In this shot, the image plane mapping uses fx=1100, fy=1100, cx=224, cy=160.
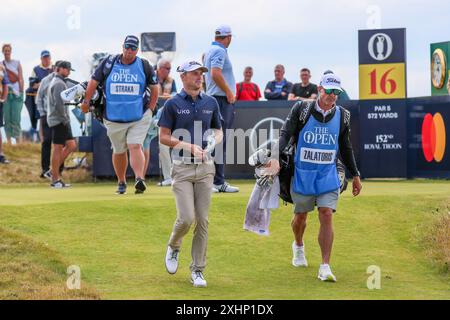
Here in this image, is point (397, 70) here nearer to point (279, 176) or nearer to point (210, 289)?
point (279, 176)

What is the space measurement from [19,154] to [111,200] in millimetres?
10616

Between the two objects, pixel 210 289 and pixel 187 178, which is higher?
pixel 187 178

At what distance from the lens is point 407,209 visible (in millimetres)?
14750

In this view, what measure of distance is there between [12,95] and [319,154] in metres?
13.7

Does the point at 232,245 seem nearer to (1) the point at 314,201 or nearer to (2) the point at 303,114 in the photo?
(1) the point at 314,201

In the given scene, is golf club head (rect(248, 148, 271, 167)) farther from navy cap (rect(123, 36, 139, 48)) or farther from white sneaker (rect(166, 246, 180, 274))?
navy cap (rect(123, 36, 139, 48))

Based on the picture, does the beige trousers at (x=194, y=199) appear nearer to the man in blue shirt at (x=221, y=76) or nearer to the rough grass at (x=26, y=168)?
the man in blue shirt at (x=221, y=76)

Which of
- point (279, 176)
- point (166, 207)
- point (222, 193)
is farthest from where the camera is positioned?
point (222, 193)

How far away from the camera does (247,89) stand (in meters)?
20.8

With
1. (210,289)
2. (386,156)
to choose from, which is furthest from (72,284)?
(386,156)

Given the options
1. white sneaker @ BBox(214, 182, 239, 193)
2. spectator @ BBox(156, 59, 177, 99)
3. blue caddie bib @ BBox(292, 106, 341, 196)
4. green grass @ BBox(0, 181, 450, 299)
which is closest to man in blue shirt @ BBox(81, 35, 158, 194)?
green grass @ BBox(0, 181, 450, 299)

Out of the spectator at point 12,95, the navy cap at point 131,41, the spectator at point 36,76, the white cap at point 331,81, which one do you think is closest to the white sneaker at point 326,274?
the white cap at point 331,81

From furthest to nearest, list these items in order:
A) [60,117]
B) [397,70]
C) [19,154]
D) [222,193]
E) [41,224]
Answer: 1. [19,154]
2. [397,70]
3. [60,117]
4. [222,193]
5. [41,224]
